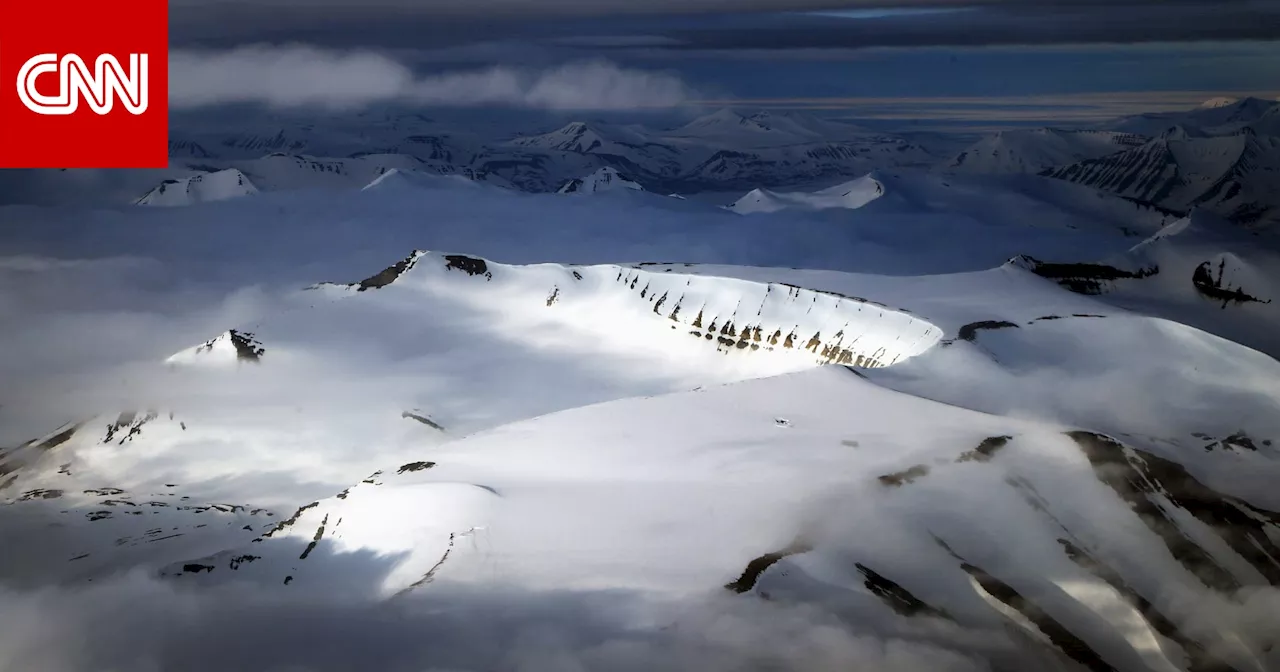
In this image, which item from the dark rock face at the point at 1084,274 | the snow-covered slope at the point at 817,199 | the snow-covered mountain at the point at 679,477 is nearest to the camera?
the snow-covered mountain at the point at 679,477

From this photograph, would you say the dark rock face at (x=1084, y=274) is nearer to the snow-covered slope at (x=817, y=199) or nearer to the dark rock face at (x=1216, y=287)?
the dark rock face at (x=1216, y=287)

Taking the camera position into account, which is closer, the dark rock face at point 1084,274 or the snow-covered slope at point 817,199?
the dark rock face at point 1084,274

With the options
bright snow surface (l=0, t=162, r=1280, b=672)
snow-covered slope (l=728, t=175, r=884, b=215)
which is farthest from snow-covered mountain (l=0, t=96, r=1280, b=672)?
snow-covered slope (l=728, t=175, r=884, b=215)

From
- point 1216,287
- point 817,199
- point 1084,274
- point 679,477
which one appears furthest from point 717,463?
point 817,199

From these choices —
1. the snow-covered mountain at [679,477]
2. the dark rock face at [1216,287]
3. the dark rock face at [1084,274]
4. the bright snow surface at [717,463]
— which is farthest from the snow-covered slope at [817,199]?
the dark rock face at [1216,287]

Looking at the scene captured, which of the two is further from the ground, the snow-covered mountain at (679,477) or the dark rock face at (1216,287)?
the dark rock face at (1216,287)

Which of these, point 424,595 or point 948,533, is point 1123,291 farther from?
point 424,595

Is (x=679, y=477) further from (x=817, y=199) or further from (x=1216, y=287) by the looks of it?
(x=817, y=199)

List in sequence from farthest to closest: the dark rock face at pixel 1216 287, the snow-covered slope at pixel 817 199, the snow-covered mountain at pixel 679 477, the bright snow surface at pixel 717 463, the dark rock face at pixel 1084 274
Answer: the snow-covered slope at pixel 817 199 → the dark rock face at pixel 1084 274 → the dark rock face at pixel 1216 287 → the bright snow surface at pixel 717 463 → the snow-covered mountain at pixel 679 477

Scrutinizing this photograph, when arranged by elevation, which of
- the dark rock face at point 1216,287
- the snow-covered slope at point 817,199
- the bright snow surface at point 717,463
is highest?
the dark rock face at point 1216,287
